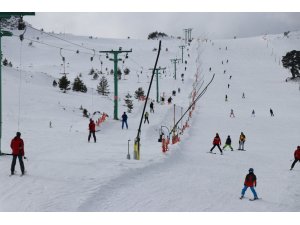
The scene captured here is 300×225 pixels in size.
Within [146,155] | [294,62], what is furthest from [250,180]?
[294,62]

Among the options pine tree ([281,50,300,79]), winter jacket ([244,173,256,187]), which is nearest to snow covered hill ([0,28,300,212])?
winter jacket ([244,173,256,187])

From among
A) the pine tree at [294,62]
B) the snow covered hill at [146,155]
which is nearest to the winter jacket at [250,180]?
the snow covered hill at [146,155]

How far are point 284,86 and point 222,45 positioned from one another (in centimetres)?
5879

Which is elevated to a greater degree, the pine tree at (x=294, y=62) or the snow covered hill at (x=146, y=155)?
the pine tree at (x=294, y=62)

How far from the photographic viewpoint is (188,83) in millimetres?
71750

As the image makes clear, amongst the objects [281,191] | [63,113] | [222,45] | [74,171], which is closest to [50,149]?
[74,171]

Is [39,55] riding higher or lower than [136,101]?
higher

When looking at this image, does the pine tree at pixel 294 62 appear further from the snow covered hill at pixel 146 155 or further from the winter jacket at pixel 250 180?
the winter jacket at pixel 250 180

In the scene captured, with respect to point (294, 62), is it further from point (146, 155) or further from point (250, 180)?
point (250, 180)

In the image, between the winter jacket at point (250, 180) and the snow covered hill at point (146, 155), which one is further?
the winter jacket at point (250, 180)

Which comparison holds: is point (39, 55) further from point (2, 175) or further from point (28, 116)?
point (2, 175)

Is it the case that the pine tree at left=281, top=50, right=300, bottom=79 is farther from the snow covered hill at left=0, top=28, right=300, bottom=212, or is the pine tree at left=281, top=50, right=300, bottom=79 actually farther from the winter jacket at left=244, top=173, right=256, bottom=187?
the winter jacket at left=244, top=173, right=256, bottom=187

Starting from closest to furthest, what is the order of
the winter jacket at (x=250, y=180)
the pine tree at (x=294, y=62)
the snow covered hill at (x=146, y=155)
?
1. the snow covered hill at (x=146, y=155)
2. the winter jacket at (x=250, y=180)
3. the pine tree at (x=294, y=62)

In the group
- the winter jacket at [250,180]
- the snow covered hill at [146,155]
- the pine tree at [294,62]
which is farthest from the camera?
the pine tree at [294,62]
